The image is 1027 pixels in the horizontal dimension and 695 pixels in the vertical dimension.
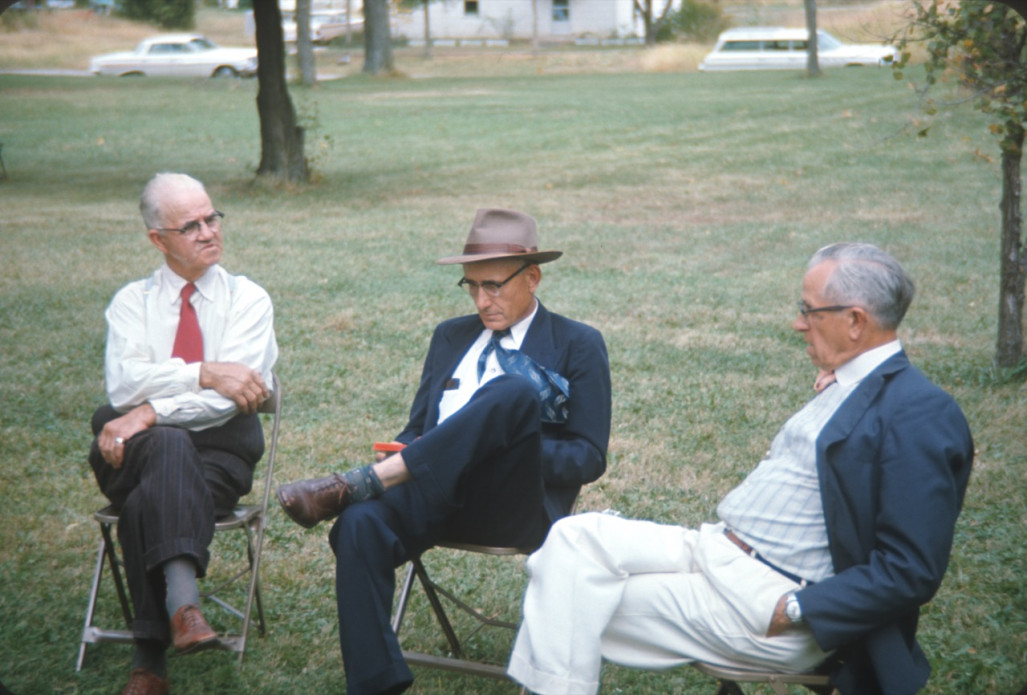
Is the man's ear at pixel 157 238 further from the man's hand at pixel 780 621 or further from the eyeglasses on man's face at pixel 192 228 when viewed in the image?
the man's hand at pixel 780 621

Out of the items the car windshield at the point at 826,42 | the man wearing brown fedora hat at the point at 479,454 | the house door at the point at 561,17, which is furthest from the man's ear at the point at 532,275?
the house door at the point at 561,17

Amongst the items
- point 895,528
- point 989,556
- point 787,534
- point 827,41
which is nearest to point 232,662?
point 787,534

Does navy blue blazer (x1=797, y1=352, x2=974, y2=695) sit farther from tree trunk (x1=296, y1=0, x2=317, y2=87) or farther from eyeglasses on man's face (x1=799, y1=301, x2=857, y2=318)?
tree trunk (x1=296, y1=0, x2=317, y2=87)

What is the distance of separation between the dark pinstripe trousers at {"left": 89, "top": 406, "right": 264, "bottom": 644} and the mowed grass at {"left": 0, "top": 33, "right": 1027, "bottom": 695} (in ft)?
1.51

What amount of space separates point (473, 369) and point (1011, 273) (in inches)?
187

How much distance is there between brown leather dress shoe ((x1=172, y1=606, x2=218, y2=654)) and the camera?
11.2 feet

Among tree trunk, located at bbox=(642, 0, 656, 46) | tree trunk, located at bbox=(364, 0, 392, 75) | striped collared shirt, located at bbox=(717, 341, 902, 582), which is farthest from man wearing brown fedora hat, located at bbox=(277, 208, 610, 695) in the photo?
tree trunk, located at bbox=(642, 0, 656, 46)

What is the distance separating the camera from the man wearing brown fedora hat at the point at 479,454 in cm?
320

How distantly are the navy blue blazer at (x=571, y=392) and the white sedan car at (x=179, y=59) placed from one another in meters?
36.8

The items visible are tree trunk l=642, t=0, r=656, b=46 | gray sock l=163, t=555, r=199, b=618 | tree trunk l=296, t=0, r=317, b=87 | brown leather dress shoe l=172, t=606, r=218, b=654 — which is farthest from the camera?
tree trunk l=642, t=0, r=656, b=46

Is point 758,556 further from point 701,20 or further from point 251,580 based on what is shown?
point 701,20

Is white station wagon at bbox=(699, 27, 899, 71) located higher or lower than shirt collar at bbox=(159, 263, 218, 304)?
higher

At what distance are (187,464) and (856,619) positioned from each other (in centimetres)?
220

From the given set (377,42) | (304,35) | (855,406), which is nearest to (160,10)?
(304,35)
